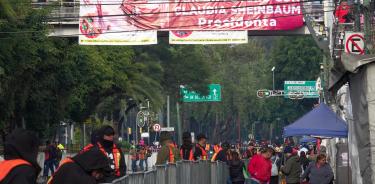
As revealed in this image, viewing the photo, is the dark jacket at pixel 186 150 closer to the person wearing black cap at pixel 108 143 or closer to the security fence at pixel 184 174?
the security fence at pixel 184 174

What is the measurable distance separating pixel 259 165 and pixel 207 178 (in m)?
1.25

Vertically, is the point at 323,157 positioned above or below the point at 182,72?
below

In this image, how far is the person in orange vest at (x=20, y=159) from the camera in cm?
844

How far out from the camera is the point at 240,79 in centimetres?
11325

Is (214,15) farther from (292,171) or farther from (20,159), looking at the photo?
(20,159)

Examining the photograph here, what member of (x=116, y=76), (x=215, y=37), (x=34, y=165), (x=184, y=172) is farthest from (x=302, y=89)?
(x=34, y=165)

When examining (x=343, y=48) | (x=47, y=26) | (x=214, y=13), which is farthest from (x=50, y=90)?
(x=343, y=48)

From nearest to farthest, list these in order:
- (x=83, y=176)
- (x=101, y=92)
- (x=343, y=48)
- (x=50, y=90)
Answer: (x=83, y=176) < (x=343, y=48) < (x=50, y=90) < (x=101, y=92)

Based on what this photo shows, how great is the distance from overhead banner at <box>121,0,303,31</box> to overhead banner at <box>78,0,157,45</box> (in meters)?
0.34

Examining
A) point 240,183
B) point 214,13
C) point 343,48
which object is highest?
point 214,13

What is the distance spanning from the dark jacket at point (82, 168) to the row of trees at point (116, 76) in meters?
20.7

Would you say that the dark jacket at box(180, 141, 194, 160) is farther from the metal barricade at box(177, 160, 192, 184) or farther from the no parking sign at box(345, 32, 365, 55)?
the no parking sign at box(345, 32, 365, 55)

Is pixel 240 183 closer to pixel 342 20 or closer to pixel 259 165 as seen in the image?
pixel 259 165

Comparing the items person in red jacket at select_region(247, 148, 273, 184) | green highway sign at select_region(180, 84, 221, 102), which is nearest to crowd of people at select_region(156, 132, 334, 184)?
person in red jacket at select_region(247, 148, 273, 184)
